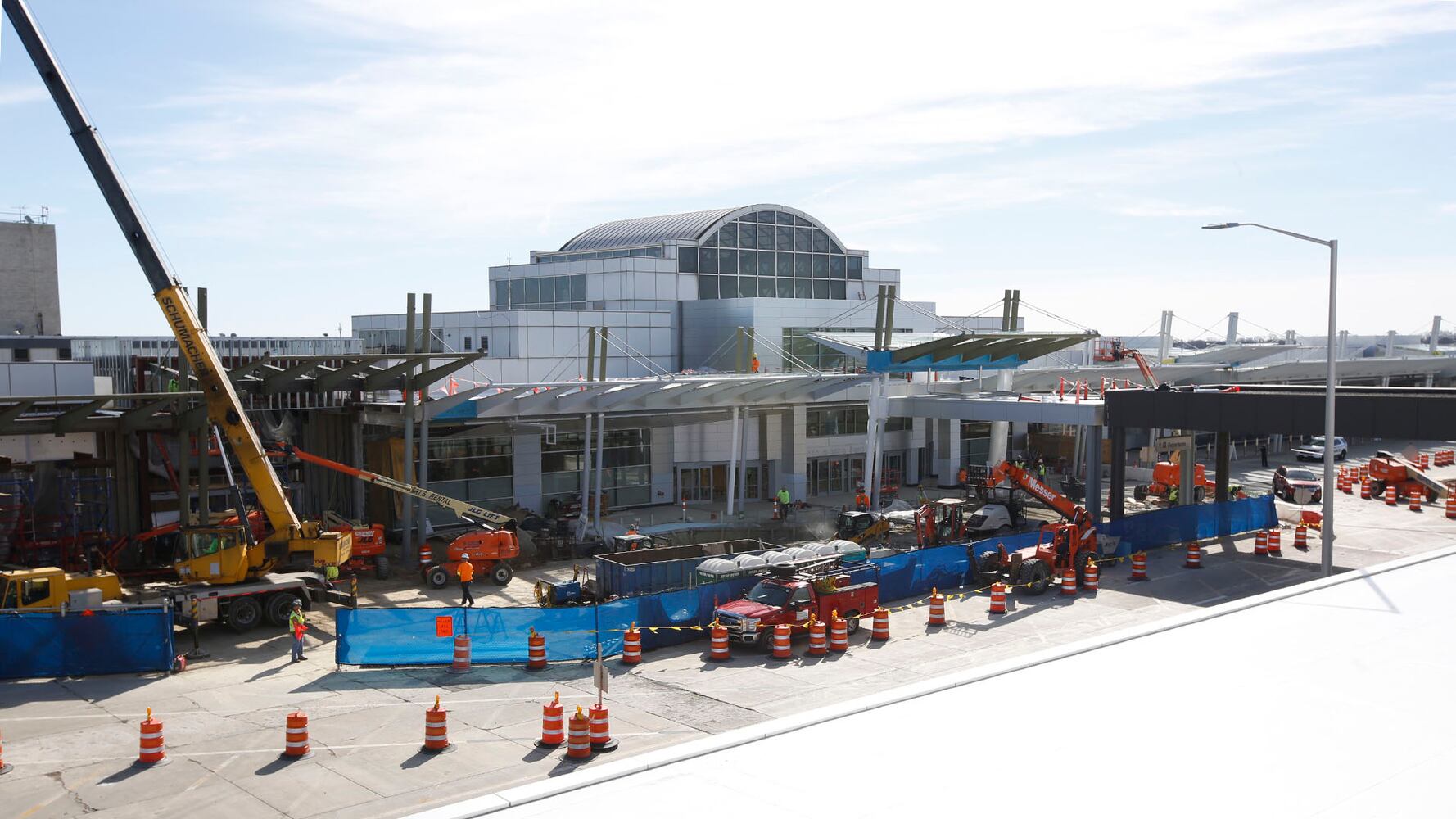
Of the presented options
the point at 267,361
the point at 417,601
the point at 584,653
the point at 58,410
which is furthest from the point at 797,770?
the point at 58,410

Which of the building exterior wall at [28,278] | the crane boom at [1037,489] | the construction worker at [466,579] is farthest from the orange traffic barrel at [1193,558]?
the building exterior wall at [28,278]

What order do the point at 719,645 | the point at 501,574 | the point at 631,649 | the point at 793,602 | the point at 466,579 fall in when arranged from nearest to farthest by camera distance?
the point at 631,649 → the point at 719,645 → the point at 793,602 → the point at 466,579 → the point at 501,574

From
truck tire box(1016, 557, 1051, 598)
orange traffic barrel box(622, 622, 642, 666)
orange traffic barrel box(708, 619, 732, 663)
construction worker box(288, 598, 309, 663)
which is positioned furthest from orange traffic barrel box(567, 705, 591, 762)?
truck tire box(1016, 557, 1051, 598)

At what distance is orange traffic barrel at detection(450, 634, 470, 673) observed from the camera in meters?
24.3

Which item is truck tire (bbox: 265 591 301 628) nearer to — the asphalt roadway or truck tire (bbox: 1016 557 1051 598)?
the asphalt roadway

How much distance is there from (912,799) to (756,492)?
4288 cm

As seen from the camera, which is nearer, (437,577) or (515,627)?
(515,627)

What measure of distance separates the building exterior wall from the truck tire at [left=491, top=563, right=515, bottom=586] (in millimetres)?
31790

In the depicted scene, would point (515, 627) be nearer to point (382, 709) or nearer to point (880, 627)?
point (382, 709)

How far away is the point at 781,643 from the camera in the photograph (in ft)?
83.0

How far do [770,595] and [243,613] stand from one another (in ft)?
41.8

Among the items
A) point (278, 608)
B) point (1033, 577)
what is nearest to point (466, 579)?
point (278, 608)

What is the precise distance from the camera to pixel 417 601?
3156cm

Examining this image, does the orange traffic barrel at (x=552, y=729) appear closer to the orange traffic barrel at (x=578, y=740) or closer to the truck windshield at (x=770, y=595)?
the orange traffic barrel at (x=578, y=740)
